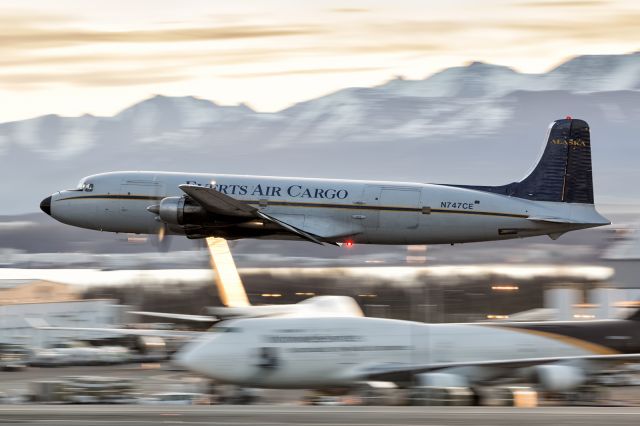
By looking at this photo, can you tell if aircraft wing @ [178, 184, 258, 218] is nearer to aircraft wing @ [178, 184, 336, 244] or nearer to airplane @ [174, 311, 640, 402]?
aircraft wing @ [178, 184, 336, 244]

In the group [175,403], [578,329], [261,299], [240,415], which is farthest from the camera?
[261,299]

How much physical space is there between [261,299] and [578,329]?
41821mm

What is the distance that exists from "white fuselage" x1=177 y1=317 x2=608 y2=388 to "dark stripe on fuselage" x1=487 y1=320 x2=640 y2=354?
11cm

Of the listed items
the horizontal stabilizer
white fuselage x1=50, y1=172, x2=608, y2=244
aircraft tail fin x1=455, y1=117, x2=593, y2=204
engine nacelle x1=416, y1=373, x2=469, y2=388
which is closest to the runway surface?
engine nacelle x1=416, y1=373, x2=469, y2=388

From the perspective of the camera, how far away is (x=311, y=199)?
65.4 meters

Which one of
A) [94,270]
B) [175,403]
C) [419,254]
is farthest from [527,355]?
[94,270]

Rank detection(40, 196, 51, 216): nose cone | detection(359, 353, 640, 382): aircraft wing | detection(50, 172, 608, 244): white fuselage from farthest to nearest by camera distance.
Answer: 1. detection(40, 196, 51, 216): nose cone
2. detection(50, 172, 608, 244): white fuselage
3. detection(359, 353, 640, 382): aircraft wing

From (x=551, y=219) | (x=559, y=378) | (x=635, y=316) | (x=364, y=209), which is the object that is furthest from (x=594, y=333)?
(x=364, y=209)

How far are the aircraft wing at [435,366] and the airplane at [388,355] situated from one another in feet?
0.13

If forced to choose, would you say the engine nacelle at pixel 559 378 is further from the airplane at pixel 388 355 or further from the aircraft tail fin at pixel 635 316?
the aircraft tail fin at pixel 635 316

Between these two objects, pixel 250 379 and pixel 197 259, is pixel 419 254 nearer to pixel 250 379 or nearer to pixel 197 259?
pixel 197 259

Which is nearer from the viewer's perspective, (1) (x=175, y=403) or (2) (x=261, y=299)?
(1) (x=175, y=403)

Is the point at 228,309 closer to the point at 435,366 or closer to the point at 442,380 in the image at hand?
the point at 435,366

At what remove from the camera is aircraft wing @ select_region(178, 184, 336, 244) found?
206 ft
